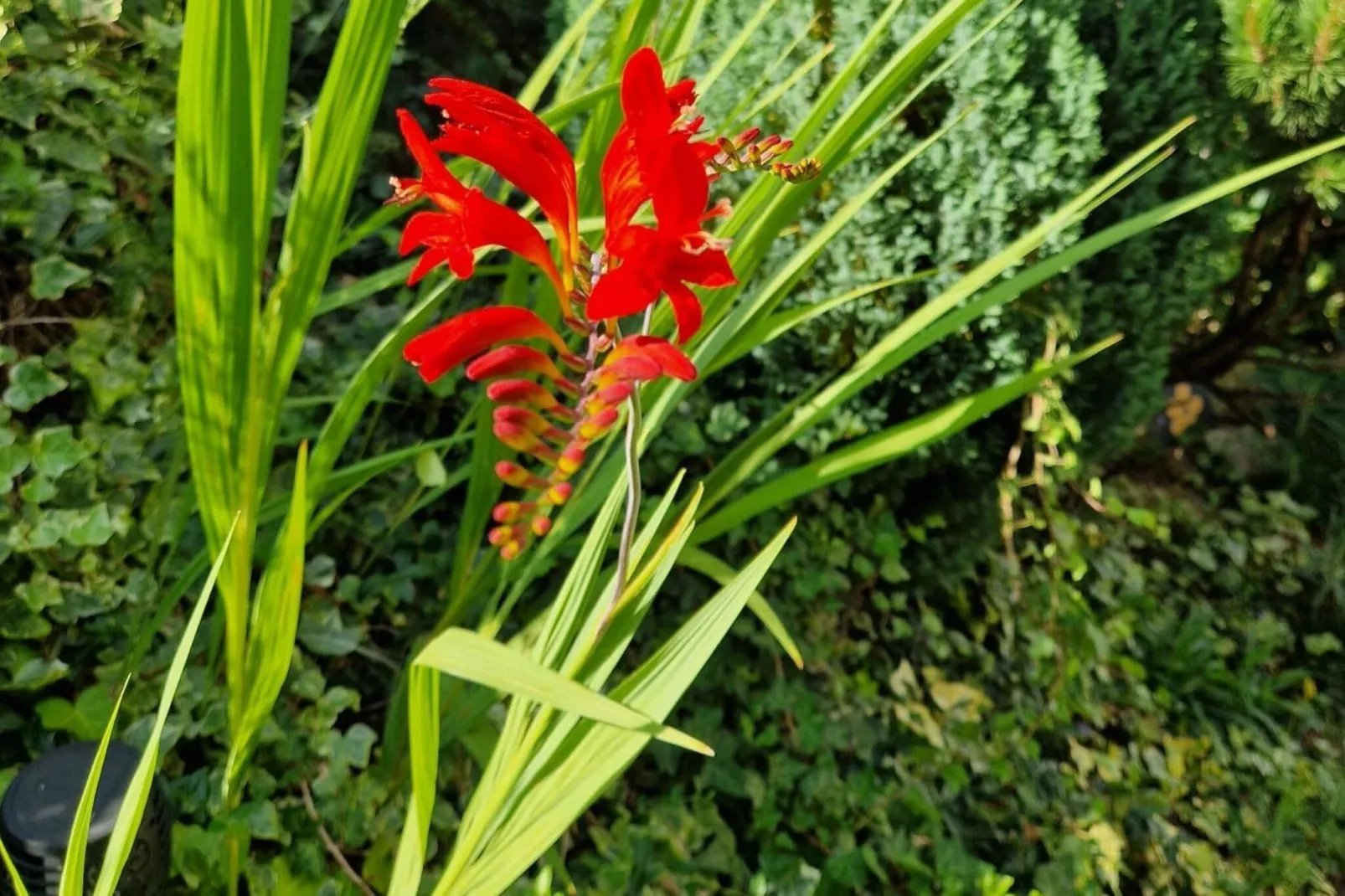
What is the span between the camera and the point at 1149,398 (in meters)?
1.69

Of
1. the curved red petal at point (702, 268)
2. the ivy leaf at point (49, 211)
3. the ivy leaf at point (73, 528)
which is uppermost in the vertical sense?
the curved red petal at point (702, 268)

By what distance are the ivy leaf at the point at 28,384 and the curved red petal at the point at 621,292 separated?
2.68ft

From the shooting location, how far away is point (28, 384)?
1.01 m

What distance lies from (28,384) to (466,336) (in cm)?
72

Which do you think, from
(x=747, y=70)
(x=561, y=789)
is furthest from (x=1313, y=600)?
(x=561, y=789)

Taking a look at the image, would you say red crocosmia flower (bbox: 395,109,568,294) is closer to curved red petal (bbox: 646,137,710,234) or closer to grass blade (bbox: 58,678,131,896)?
curved red petal (bbox: 646,137,710,234)

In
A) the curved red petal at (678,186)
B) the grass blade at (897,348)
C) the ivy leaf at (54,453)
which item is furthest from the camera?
the ivy leaf at (54,453)

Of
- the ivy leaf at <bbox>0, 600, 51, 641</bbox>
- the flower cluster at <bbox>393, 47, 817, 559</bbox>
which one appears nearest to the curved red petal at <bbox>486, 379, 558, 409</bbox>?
the flower cluster at <bbox>393, 47, 817, 559</bbox>

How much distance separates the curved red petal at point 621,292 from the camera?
1.78 feet

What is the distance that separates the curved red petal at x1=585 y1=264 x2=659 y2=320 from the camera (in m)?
0.54

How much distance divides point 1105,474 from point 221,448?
7.01 ft

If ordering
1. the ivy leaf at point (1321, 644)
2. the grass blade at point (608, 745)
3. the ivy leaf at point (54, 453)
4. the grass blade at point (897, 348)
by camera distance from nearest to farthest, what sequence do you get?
the grass blade at point (608, 745) → the grass blade at point (897, 348) → the ivy leaf at point (54, 453) → the ivy leaf at point (1321, 644)

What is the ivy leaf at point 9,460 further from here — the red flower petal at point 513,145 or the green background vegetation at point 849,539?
the red flower petal at point 513,145

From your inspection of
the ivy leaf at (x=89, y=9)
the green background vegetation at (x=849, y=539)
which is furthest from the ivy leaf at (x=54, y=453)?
the ivy leaf at (x=89, y=9)
